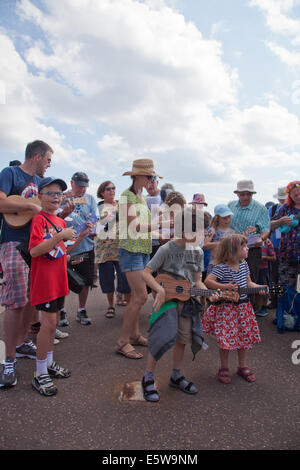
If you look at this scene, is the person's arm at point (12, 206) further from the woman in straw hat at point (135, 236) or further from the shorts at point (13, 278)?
the woman in straw hat at point (135, 236)

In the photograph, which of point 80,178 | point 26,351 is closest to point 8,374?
point 26,351

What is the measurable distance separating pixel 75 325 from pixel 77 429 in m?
2.32

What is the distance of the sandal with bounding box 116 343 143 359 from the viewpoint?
10.6ft

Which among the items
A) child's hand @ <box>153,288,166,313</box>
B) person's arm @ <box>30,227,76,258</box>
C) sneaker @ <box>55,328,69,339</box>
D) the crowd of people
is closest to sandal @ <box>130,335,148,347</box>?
the crowd of people

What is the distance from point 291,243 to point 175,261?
7.63 ft

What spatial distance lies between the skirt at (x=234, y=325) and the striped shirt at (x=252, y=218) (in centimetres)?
155

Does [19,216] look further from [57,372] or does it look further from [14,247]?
[57,372]

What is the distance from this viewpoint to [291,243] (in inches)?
162

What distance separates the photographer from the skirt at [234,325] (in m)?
2.83

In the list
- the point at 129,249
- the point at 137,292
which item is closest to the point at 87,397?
the point at 137,292

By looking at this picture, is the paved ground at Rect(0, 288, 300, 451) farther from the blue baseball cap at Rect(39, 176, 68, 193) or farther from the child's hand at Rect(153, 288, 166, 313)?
the blue baseball cap at Rect(39, 176, 68, 193)

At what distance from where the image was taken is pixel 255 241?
4246 mm

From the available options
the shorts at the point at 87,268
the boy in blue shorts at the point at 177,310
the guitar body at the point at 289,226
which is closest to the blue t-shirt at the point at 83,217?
the shorts at the point at 87,268

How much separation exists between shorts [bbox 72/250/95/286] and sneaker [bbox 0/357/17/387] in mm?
1718
